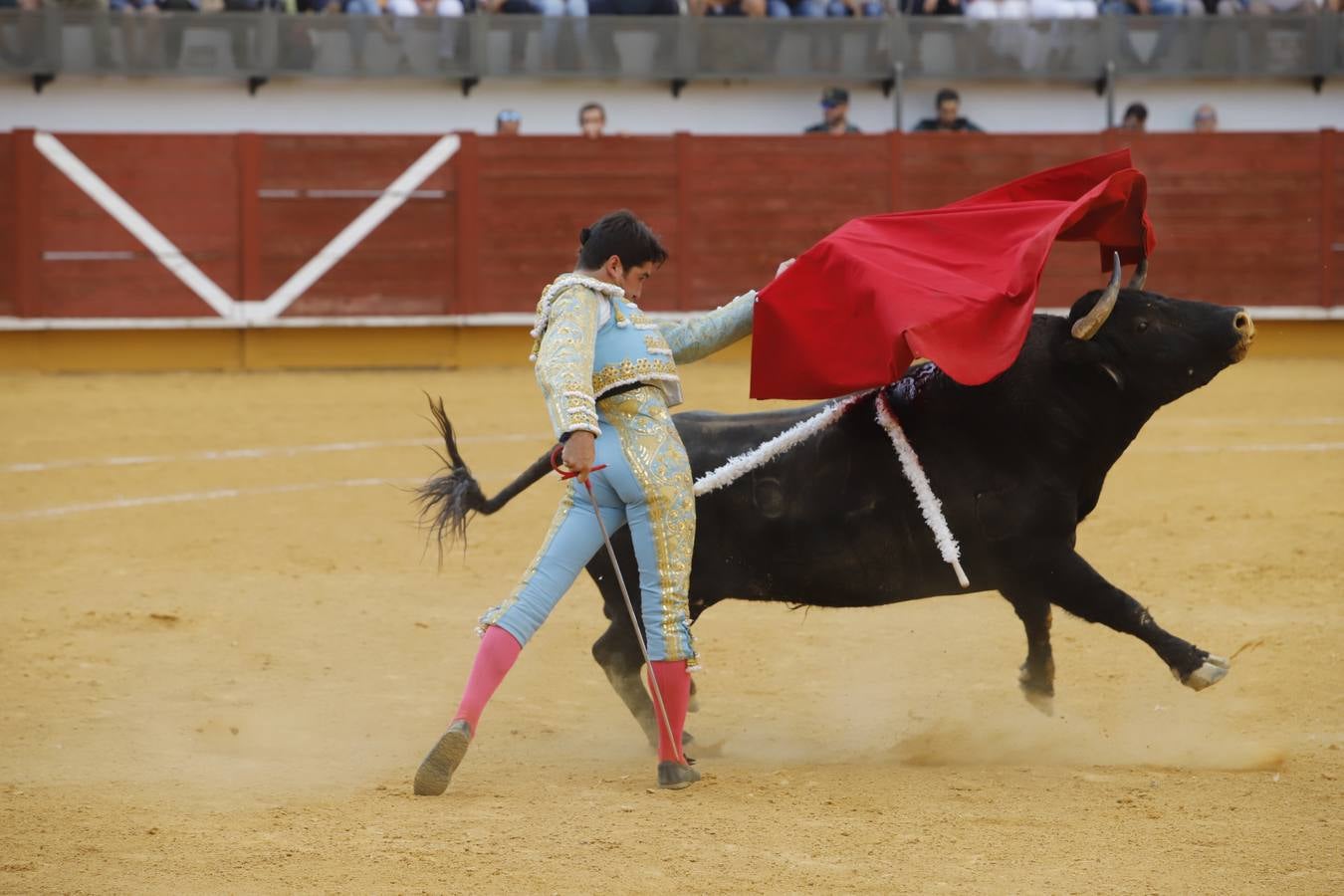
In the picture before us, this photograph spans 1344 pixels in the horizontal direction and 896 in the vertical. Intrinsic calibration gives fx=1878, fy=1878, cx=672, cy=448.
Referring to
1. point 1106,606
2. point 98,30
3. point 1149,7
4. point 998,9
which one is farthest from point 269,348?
point 1106,606

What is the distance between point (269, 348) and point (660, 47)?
319 cm

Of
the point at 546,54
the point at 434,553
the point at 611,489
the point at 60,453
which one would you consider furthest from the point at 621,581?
the point at 546,54

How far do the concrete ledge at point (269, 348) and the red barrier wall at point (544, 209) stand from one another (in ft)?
0.56

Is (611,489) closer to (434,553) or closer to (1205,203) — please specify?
(434,553)

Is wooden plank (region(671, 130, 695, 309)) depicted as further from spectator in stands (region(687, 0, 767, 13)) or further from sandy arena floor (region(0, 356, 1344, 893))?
sandy arena floor (region(0, 356, 1344, 893))

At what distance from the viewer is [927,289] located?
3.69m

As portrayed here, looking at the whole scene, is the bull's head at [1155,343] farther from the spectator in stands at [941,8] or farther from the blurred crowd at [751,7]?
the spectator in stands at [941,8]

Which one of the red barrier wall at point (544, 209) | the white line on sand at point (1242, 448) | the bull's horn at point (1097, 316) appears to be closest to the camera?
the bull's horn at point (1097, 316)

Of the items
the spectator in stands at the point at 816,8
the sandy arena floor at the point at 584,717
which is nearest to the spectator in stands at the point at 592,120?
the spectator in stands at the point at 816,8

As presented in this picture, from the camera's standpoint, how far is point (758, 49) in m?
12.3

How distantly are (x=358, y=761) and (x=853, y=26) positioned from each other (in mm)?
9391

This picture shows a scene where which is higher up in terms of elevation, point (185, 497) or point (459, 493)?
point (459, 493)

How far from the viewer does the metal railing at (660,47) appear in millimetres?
11656

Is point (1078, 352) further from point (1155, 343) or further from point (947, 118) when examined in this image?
point (947, 118)
